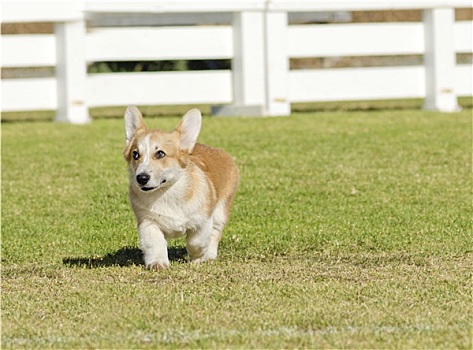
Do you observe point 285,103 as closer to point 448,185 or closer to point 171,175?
point 448,185

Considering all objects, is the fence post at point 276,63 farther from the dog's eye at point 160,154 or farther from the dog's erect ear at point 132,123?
the dog's eye at point 160,154

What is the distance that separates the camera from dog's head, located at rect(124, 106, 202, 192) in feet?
23.0

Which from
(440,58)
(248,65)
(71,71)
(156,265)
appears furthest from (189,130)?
(440,58)

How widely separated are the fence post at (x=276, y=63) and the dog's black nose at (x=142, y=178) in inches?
436

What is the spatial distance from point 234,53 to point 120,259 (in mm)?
10266

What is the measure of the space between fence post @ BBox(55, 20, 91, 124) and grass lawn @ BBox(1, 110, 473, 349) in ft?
7.19

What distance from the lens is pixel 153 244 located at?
7180 millimetres

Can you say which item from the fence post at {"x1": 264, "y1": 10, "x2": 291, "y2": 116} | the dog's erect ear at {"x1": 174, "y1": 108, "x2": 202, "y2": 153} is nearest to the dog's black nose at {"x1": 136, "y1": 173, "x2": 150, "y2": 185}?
the dog's erect ear at {"x1": 174, "y1": 108, "x2": 202, "y2": 153}

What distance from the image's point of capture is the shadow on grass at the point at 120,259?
7750 millimetres

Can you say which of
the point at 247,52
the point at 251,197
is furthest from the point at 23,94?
the point at 251,197

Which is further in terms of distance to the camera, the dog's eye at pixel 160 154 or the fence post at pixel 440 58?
the fence post at pixel 440 58

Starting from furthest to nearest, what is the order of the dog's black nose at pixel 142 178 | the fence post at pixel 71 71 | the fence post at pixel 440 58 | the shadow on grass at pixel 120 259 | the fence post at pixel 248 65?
1. the fence post at pixel 440 58
2. the fence post at pixel 248 65
3. the fence post at pixel 71 71
4. the shadow on grass at pixel 120 259
5. the dog's black nose at pixel 142 178

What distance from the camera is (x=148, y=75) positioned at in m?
17.8

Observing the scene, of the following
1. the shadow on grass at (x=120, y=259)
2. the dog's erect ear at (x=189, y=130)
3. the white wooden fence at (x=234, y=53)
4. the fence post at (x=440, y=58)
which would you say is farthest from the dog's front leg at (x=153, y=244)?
the fence post at (x=440, y=58)
